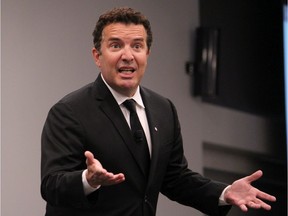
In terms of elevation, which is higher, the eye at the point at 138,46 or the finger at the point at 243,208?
the eye at the point at 138,46

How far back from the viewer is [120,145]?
8.00 feet

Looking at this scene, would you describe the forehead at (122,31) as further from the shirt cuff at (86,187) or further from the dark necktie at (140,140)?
the shirt cuff at (86,187)

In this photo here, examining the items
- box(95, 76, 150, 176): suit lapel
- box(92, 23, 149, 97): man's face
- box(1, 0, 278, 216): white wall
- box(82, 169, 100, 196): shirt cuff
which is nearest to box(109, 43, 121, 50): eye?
box(92, 23, 149, 97): man's face

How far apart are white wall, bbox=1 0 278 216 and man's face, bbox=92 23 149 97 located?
4.81ft

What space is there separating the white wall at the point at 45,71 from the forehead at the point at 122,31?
147cm

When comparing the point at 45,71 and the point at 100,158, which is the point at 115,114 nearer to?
the point at 100,158

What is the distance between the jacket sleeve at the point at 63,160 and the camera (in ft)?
7.26

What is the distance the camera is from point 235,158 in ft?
17.4

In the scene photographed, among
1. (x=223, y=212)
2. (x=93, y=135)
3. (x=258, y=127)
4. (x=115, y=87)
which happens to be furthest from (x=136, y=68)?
(x=258, y=127)

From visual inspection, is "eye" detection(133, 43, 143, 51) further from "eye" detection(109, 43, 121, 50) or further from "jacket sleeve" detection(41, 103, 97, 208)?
"jacket sleeve" detection(41, 103, 97, 208)

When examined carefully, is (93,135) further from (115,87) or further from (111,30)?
(111,30)

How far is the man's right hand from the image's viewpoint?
2047mm

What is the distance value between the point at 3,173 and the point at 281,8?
284 centimetres

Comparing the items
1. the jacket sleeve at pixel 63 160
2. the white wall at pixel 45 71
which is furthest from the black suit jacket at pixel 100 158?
the white wall at pixel 45 71
